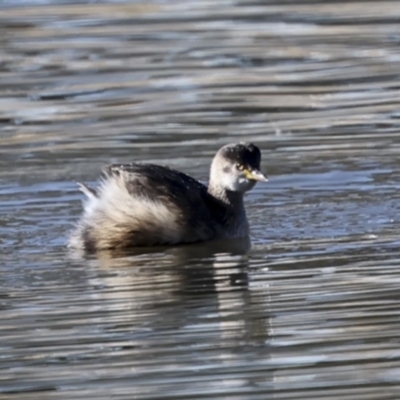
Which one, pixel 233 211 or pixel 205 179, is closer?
pixel 233 211

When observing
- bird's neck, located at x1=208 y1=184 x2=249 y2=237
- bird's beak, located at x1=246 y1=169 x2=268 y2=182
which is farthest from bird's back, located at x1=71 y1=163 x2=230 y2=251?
bird's beak, located at x1=246 y1=169 x2=268 y2=182

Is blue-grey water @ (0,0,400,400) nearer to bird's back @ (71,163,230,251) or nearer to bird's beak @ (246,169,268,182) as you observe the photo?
bird's back @ (71,163,230,251)

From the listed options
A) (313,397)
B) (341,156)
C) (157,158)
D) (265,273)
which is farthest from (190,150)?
(313,397)

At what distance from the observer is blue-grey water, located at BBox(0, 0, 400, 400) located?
5652 millimetres

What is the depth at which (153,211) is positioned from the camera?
27.2 ft

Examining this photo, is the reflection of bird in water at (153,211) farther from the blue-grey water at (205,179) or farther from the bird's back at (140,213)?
the blue-grey water at (205,179)

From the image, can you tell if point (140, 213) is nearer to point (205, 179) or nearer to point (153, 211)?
point (153, 211)

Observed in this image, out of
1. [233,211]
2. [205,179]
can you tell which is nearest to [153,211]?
[233,211]

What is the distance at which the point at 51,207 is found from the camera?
922 centimetres

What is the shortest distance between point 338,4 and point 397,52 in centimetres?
254

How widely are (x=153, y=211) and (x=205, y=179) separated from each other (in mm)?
1744

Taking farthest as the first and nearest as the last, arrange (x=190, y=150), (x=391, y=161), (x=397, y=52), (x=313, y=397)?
(x=397, y=52), (x=190, y=150), (x=391, y=161), (x=313, y=397)

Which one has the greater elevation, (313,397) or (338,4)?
(338,4)

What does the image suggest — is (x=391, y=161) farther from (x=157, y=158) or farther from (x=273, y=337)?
(x=273, y=337)
